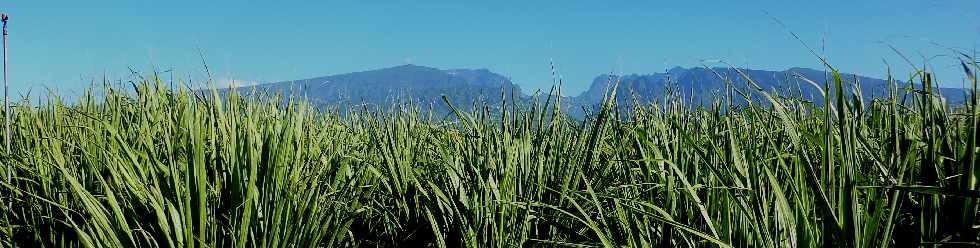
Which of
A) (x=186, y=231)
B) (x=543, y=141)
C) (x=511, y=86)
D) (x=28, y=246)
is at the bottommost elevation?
(x=28, y=246)

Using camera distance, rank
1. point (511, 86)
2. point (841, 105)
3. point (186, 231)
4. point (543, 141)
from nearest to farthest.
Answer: point (841, 105), point (186, 231), point (543, 141), point (511, 86)

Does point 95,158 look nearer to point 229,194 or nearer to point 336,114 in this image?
point 229,194

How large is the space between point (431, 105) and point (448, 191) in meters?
1.50

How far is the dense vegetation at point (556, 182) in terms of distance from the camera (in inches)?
52.4

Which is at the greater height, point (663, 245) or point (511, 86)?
point (511, 86)

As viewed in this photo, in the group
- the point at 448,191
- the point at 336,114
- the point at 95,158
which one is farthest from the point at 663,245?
the point at 336,114

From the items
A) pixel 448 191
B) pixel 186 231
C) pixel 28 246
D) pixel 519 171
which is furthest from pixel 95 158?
pixel 519 171

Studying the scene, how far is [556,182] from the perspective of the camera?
2213 mm

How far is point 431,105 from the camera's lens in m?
3.67

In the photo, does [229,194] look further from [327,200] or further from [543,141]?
[543,141]

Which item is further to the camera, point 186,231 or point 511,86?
point 511,86

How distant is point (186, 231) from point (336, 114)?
239cm

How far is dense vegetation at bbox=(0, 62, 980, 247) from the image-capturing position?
133 centimetres

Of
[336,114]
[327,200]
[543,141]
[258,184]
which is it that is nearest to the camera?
[258,184]
